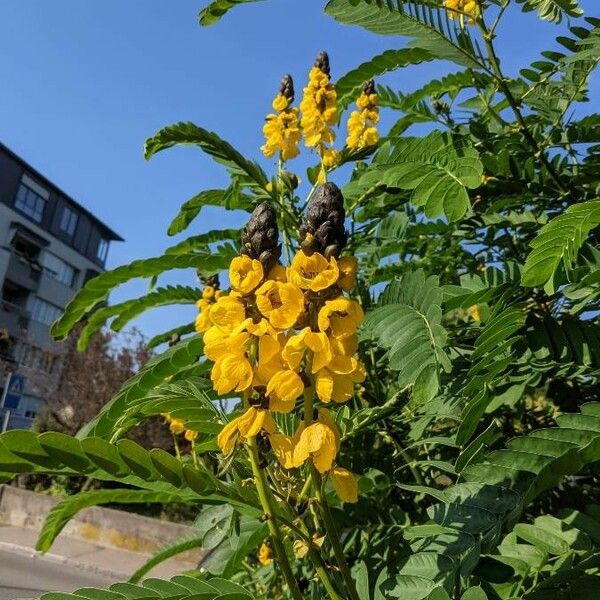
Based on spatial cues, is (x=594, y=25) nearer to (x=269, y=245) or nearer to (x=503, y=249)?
(x=503, y=249)

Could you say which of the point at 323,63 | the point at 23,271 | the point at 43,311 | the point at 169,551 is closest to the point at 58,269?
the point at 43,311

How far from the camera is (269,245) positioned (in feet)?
2.75

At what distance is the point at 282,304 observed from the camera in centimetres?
78

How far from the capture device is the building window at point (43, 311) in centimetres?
3806

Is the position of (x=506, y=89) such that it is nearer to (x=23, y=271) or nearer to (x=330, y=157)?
(x=330, y=157)

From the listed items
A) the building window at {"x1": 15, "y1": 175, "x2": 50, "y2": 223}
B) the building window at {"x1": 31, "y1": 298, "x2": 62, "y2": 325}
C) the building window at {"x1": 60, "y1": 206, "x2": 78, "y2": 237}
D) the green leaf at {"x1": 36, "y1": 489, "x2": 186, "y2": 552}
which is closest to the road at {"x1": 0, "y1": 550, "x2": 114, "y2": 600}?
the green leaf at {"x1": 36, "y1": 489, "x2": 186, "y2": 552}

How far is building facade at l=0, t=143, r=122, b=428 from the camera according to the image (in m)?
35.4

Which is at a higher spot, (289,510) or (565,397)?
(565,397)

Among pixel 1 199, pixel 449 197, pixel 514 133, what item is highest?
pixel 1 199

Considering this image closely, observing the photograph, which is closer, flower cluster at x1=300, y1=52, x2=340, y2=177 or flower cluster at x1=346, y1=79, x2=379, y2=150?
flower cluster at x1=300, y1=52, x2=340, y2=177

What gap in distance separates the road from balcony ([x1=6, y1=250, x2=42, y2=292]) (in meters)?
30.0

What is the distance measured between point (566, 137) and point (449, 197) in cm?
53

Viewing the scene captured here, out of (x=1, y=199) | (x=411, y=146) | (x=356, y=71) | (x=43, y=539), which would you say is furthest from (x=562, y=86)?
(x=1, y=199)

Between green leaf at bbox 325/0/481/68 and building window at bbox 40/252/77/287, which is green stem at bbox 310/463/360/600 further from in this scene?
building window at bbox 40/252/77/287
